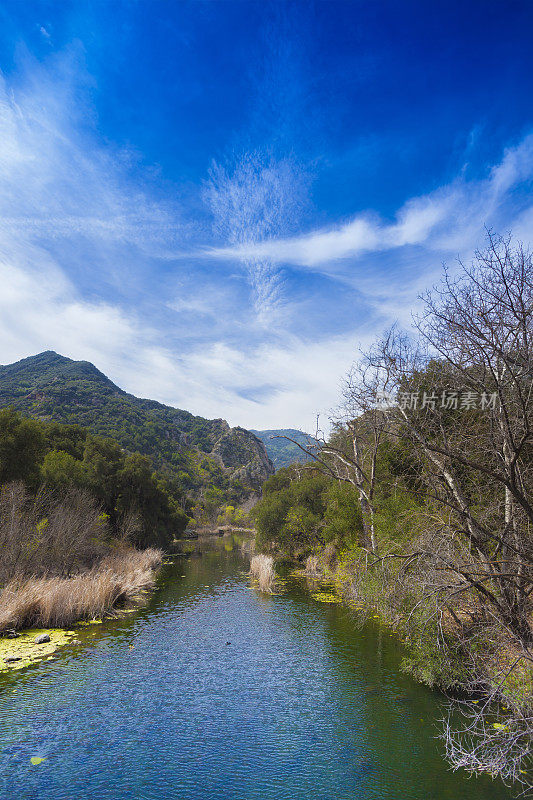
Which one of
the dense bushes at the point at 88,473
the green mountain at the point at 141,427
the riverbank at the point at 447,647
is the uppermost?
the green mountain at the point at 141,427

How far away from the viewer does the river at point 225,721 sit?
7.98 metres

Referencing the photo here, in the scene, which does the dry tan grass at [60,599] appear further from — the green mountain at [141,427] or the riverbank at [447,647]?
the green mountain at [141,427]

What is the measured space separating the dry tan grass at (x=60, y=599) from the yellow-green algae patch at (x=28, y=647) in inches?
19.0

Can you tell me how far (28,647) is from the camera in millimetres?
14750

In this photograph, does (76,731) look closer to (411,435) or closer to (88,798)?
(88,798)

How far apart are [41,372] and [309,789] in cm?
11646

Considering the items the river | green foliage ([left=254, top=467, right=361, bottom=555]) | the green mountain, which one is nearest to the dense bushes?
green foliage ([left=254, top=467, right=361, bottom=555])

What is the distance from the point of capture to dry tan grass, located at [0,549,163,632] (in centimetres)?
1633

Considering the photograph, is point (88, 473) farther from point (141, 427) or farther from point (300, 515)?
point (141, 427)

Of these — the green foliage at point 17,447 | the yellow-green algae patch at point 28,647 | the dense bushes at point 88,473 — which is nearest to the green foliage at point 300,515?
the dense bushes at point 88,473

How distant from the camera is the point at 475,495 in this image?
44.2 feet

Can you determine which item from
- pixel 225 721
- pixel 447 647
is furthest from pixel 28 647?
pixel 447 647

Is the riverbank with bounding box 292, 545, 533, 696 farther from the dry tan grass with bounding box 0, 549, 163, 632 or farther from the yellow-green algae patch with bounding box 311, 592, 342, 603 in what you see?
the dry tan grass with bounding box 0, 549, 163, 632

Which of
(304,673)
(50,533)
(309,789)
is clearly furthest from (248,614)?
(309,789)
